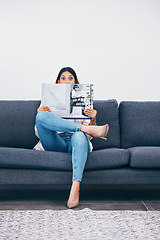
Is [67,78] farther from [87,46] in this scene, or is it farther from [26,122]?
[87,46]

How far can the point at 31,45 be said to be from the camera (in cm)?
327

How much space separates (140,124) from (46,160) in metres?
1.01

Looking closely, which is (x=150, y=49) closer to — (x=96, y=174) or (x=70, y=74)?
(x=70, y=74)

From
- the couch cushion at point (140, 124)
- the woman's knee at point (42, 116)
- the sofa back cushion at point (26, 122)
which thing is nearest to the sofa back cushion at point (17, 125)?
the sofa back cushion at point (26, 122)

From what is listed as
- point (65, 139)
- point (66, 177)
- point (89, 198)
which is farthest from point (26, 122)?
point (89, 198)

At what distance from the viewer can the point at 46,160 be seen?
2076mm

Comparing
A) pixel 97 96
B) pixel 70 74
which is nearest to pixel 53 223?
pixel 70 74

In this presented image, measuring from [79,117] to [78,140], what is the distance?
34cm

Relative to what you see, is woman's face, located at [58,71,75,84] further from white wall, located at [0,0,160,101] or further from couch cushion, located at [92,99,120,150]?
white wall, located at [0,0,160,101]

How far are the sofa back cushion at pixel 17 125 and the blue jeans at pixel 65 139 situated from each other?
0.45m

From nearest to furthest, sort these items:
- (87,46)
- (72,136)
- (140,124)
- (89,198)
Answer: (72,136) < (89,198) < (140,124) < (87,46)

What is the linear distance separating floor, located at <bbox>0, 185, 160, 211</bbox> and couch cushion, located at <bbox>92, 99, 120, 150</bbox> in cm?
40

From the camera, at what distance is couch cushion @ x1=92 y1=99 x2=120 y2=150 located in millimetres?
2623

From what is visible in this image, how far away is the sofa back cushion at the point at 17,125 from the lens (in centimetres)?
261
